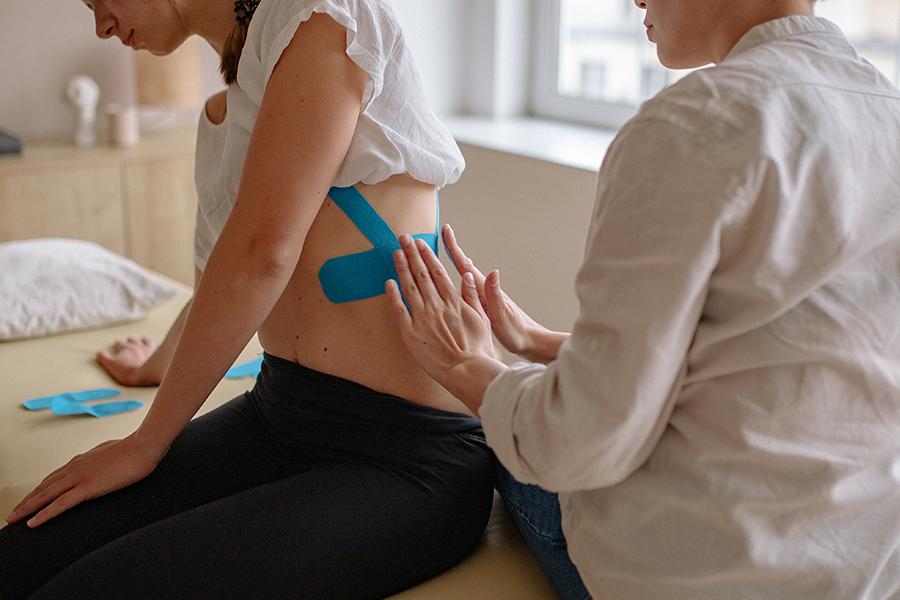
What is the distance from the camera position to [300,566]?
1188 millimetres

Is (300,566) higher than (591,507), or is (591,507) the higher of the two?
(591,507)

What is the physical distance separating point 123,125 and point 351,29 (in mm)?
2000

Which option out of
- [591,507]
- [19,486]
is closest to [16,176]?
[19,486]

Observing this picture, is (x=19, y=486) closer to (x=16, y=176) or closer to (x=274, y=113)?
(x=274, y=113)

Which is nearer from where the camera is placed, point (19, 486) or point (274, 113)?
point (274, 113)

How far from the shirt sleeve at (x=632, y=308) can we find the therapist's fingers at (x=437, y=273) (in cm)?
28

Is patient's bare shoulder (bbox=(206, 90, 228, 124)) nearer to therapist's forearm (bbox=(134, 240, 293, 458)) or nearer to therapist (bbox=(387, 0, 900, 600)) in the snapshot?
therapist's forearm (bbox=(134, 240, 293, 458))

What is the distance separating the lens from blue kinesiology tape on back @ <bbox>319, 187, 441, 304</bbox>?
132cm

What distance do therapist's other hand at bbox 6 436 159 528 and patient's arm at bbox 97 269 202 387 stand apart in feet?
1.48

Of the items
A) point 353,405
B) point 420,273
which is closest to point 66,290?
point 353,405

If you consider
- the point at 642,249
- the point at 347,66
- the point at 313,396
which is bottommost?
the point at 313,396

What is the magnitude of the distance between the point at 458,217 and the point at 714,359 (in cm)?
191

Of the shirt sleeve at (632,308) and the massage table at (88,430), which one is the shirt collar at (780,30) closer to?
the shirt sleeve at (632,308)

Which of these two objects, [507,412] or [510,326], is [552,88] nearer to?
[510,326]
